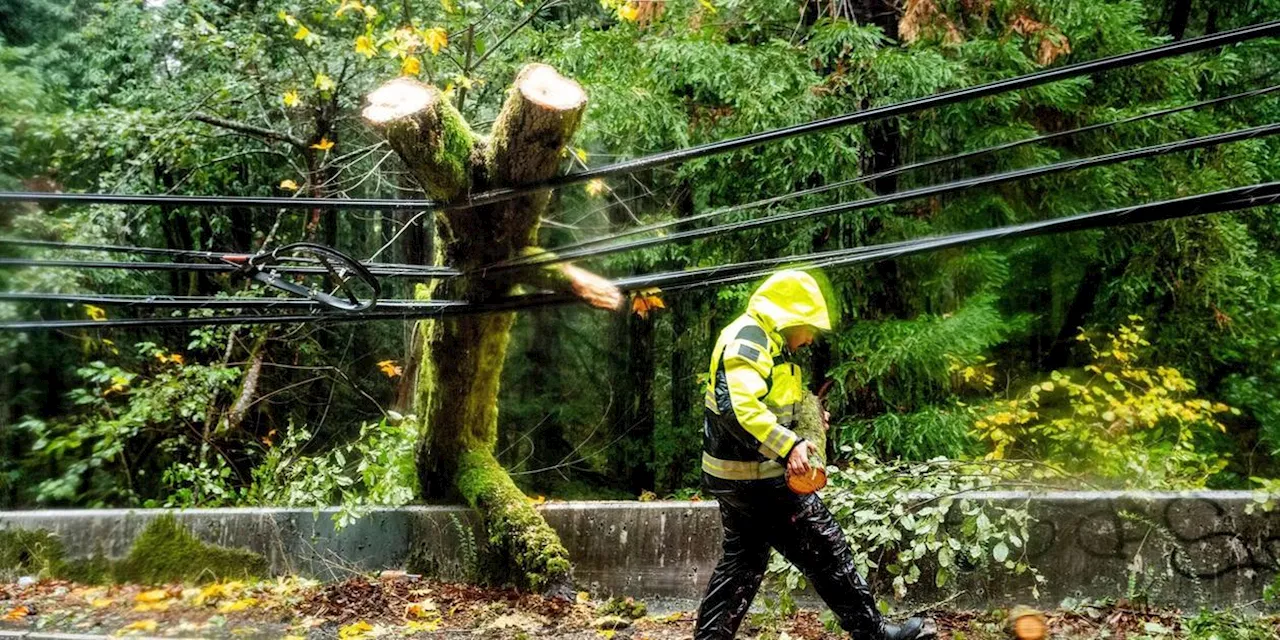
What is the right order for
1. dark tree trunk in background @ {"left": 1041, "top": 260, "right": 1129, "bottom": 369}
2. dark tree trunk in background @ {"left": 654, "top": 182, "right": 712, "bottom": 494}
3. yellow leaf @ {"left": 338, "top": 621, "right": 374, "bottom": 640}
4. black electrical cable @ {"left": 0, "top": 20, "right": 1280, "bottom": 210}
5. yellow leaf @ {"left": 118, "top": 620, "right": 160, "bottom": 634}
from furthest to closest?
dark tree trunk in background @ {"left": 654, "top": 182, "right": 712, "bottom": 494}
dark tree trunk in background @ {"left": 1041, "top": 260, "right": 1129, "bottom": 369}
yellow leaf @ {"left": 118, "top": 620, "right": 160, "bottom": 634}
yellow leaf @ {"left": 338, "top": 621, "right": 374, "bottom": 640}
black electrical cable @ {"left": 0, "top": 20, "right": 1280, "bottom": 210}

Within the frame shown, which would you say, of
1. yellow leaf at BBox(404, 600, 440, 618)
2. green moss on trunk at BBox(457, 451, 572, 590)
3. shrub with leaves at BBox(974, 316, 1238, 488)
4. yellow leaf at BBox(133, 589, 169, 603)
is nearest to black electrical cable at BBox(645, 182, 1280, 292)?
shrub with leaves at BBox(974, 316, 1238, 488)

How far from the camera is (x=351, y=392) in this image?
13883mm

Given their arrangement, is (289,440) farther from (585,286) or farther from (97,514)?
(585,286)

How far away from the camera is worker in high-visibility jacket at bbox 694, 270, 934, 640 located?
4238 mm

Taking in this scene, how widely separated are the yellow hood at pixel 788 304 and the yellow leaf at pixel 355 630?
339 cm

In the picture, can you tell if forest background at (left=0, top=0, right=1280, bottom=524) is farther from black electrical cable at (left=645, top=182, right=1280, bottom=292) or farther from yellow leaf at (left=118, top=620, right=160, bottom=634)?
black electrical cable at (left=645, top=182, right=1280, bottom=292)

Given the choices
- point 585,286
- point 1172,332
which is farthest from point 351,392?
point 1172,332

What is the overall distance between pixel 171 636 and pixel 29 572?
104 inches

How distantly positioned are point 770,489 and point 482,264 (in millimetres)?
2426

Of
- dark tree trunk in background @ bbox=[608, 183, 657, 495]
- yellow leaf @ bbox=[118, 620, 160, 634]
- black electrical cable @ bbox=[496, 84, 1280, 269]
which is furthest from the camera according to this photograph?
dark tree trunk in background @ bbox=[608, 183, 657, 495]

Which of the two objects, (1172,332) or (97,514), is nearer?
(97,514)

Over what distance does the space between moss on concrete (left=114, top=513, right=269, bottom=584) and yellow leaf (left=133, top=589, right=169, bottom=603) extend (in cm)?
19

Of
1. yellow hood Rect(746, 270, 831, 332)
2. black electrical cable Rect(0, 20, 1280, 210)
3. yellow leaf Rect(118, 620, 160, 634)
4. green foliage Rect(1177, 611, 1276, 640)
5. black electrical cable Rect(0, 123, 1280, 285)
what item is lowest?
yellow leaf Rect(118, 620, 160, 634)

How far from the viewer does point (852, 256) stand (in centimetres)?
469
